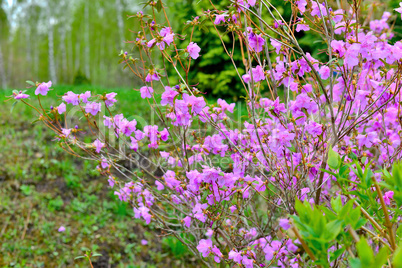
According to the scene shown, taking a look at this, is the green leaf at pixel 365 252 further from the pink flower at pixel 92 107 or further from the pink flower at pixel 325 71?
the pink flower at pixel 92 107

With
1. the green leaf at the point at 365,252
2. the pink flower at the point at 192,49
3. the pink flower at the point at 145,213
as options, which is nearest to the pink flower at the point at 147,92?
the pink flower at the point at 192,49

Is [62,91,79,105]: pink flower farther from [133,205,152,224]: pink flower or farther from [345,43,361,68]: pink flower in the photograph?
[345,43,361,68]: pink flower

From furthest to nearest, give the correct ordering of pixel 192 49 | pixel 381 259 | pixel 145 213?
pixel 145 213 → pixel 192 49 → pixel 381 259

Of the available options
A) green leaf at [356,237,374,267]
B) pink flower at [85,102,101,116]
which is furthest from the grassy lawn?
green leaf at [356,237,374,267]

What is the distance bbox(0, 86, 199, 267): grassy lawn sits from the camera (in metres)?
2.63

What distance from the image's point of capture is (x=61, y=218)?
2947 millimetres

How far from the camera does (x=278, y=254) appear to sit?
163cm

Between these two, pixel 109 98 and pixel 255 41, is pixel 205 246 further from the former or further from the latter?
pixel 255 41

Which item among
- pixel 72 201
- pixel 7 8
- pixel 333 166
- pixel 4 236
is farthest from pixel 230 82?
pixel 7 8

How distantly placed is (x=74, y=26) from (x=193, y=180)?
20.2m

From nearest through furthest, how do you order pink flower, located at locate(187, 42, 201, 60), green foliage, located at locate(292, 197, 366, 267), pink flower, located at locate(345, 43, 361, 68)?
1. green foliage, located at locate(292, 197, 366, 267)
2. pink flower, located at locate(345, 43, 361, 68)
3. pink flower, located at locate(187, 42, 201, 60)

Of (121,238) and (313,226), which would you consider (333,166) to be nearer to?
(313,226)

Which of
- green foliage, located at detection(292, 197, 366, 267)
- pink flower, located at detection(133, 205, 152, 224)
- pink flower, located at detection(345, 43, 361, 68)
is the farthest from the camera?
pink flower, located at detection(133, 205, 152, 224)

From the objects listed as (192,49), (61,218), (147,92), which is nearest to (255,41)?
(192,49)
